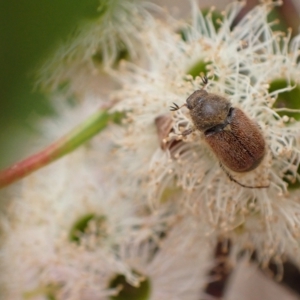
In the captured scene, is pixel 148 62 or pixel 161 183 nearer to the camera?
pixel 161 183

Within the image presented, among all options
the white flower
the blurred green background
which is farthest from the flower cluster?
the blurred green background

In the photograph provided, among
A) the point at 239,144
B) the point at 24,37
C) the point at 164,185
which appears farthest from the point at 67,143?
the point at 24,37

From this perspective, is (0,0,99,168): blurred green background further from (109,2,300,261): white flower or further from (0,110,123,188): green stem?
(109,2,300,261): white flower

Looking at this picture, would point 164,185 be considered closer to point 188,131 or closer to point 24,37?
point 188,131

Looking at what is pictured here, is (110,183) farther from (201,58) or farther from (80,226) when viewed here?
(201,58)

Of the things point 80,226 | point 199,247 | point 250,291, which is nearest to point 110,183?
point 80,226

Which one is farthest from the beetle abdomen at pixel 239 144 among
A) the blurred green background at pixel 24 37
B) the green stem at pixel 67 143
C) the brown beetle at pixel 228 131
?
the blurred green background at pixel 24 37
